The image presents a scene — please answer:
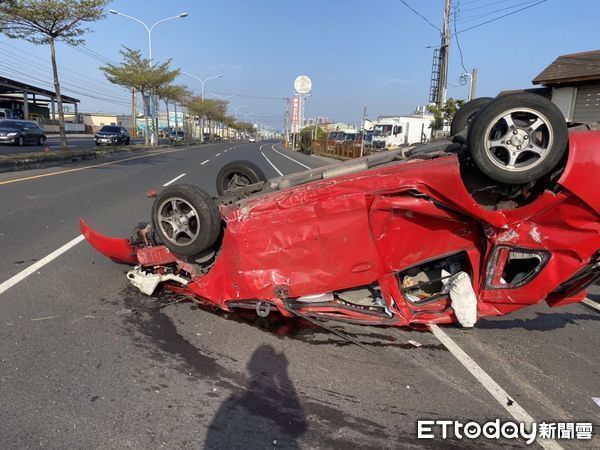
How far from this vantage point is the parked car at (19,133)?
26.6 m

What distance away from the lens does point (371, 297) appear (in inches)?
158

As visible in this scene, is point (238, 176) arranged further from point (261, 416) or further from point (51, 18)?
point (51, 18)

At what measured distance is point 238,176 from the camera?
568 cm

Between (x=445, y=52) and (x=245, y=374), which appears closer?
(x=245, y=374)

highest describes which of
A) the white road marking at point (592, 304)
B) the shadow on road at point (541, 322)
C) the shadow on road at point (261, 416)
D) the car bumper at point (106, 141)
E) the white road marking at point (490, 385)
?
the car bumper at point (106, 141)

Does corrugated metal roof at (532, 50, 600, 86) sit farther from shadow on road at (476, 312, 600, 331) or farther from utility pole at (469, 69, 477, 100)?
shadow on road at (476, 312, 600, 331)

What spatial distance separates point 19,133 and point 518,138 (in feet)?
97.8

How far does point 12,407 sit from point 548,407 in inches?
128

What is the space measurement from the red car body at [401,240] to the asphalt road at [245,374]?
0.34m

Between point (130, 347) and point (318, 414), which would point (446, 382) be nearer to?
point (318, 414)

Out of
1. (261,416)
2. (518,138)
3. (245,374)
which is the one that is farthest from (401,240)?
(261,416)

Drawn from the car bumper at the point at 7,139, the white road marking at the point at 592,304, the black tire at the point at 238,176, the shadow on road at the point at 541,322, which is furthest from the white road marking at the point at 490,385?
the car bumper at the point at 7,139

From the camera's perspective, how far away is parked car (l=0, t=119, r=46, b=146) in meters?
26.6

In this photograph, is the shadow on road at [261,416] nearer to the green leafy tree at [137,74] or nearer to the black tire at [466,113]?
the black tire at [466,113]
